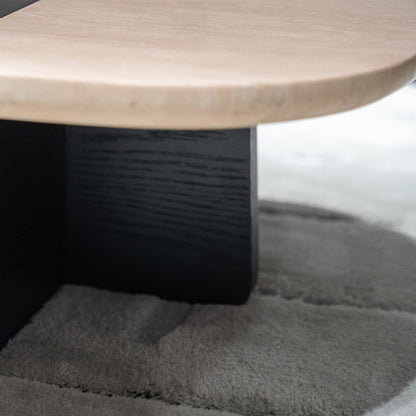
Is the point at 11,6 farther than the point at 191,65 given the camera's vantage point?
Yes

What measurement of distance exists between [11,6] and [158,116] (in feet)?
1.36

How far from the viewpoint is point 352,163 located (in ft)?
5.58

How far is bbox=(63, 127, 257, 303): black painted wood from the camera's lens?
973 mm

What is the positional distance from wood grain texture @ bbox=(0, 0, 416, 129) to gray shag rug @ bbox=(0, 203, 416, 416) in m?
0.42

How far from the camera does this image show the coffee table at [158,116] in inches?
19.1

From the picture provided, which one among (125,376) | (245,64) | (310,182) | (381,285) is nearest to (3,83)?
(245,64)

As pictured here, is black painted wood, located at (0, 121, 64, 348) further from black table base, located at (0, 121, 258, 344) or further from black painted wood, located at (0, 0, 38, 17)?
black painted wood, located at (0, 0, 38, 17)

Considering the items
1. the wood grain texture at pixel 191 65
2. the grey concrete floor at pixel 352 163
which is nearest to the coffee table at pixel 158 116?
the wood grain texture at pixel 191 65

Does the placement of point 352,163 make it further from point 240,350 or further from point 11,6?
point 11,6

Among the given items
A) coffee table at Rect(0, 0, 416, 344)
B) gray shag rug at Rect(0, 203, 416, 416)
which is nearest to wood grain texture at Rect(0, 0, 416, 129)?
A: coffee table at Rect(0, 0, 416, 344)

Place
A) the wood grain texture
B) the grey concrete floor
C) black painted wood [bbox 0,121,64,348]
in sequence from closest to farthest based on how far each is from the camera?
the wood grain texture, black painted wood [bbox 0,121,64,348], the grey concrete floor

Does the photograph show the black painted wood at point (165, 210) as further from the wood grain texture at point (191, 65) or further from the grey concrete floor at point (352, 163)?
the grey concrete floor at point (352, 163)

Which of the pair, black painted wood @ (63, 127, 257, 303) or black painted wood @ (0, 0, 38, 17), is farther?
black painted wood @ (63, 127, 257, 303)

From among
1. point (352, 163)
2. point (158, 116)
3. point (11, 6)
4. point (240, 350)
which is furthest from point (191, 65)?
point (352, 163)
